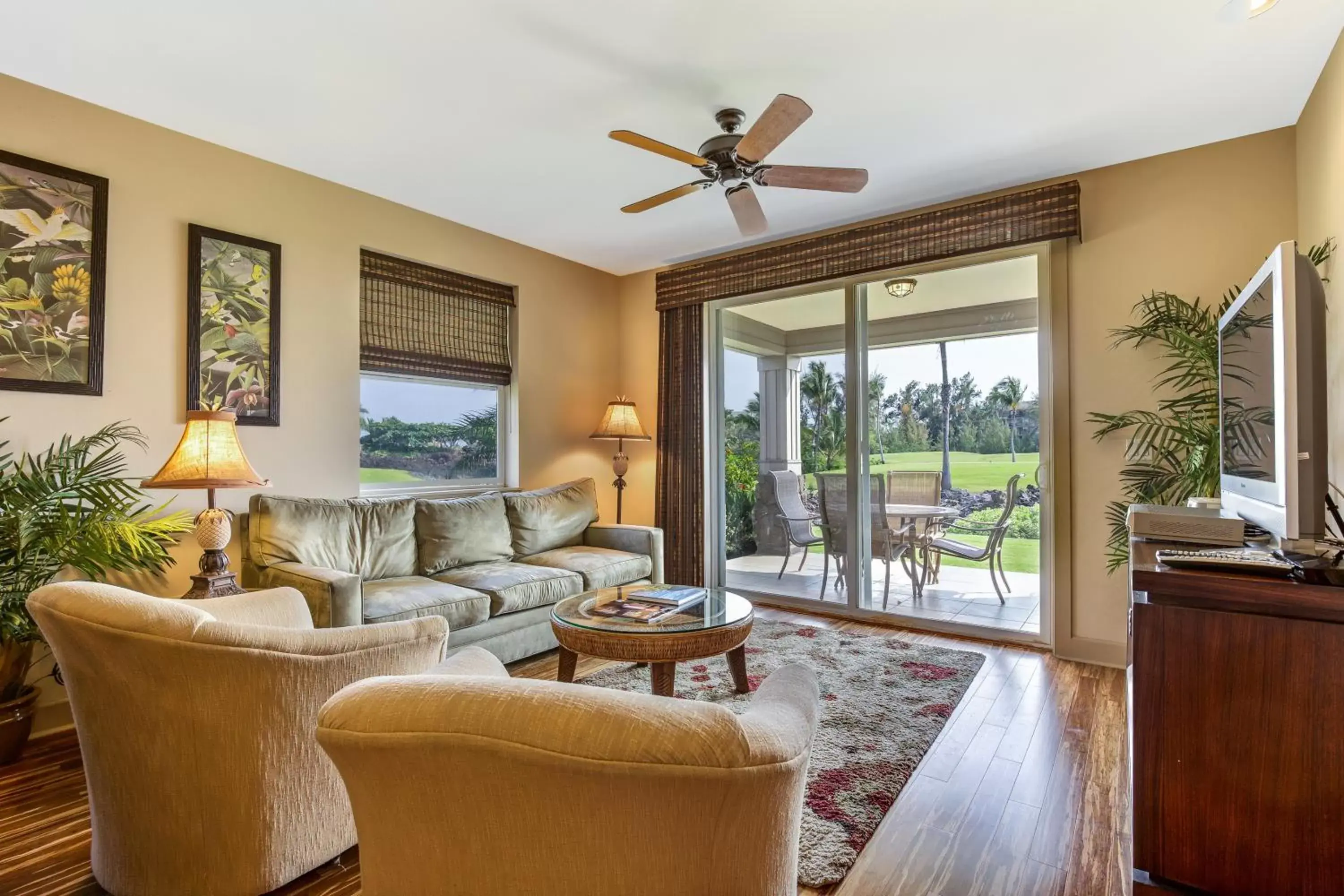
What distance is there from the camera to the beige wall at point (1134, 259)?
2926 mm

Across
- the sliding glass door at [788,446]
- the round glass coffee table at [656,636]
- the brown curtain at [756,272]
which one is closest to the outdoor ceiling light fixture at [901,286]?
the brown curtain at [756,272]

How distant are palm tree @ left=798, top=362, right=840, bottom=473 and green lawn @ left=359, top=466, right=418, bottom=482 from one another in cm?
269

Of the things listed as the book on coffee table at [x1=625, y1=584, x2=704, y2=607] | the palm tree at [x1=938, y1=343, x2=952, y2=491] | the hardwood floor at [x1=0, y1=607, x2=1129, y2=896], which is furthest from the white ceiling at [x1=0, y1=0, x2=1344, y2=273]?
the hardwood floor at [x1=0, y1=607, x2=1129, y2=896]

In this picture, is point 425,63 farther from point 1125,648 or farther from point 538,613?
point 1125,648

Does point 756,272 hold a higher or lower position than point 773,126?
higher

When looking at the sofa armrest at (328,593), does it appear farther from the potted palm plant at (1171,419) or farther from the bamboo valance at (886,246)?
the potted palm plant at (1171,419)

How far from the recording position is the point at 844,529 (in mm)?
4215

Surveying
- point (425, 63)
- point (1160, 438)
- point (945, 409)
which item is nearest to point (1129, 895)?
point (1160, 438)

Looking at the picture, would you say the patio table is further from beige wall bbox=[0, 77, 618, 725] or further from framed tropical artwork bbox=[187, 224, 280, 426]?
framed tropical artwork bbox=[187, 224, 280, 426]

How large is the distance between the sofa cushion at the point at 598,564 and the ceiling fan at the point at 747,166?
1.94 metres

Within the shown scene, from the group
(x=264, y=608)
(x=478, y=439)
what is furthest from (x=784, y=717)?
(x=478, y=439)

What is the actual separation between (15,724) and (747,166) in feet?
11.5

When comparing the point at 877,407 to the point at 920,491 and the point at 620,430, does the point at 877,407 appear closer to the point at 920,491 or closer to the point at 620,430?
the point at 920,491

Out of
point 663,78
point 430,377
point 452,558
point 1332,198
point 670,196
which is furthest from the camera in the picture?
point 430,377
